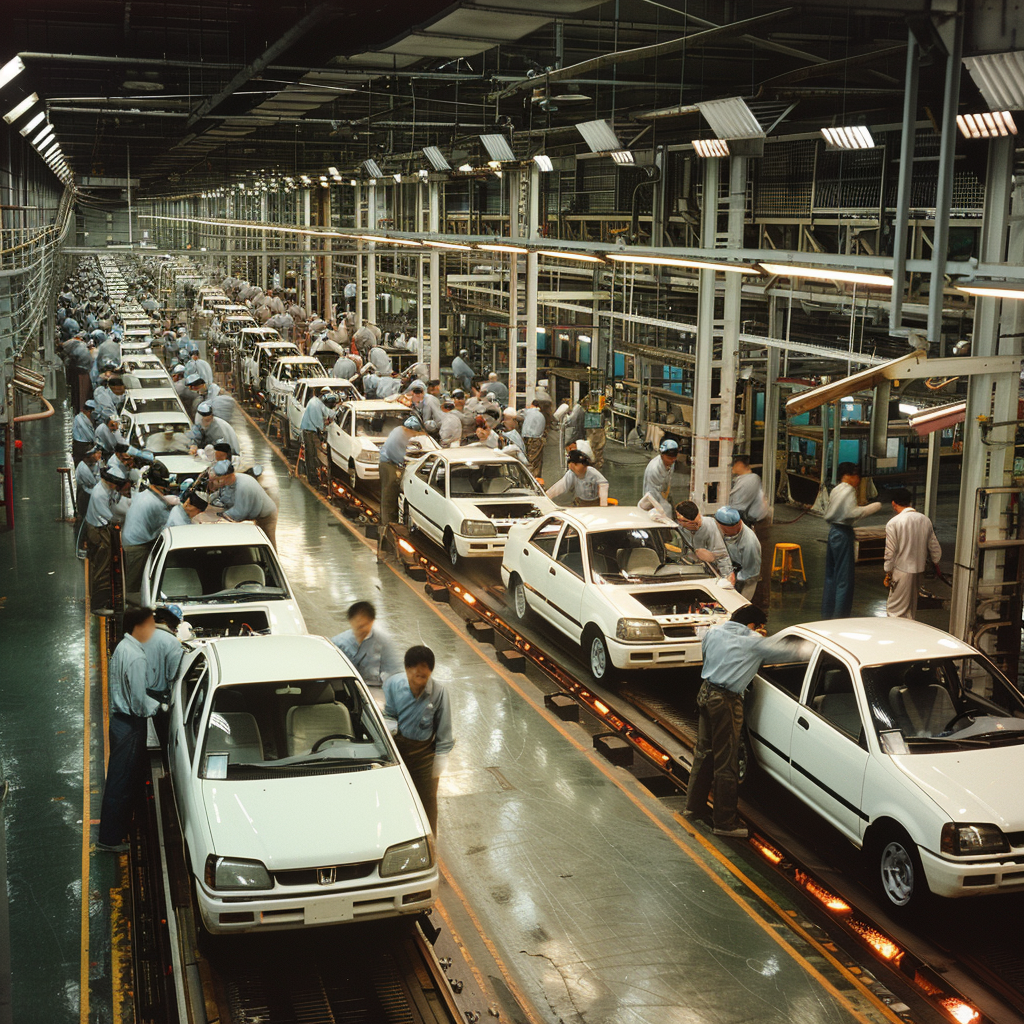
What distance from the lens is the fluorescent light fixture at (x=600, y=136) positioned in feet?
44.8

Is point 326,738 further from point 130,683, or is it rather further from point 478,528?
point 478,528

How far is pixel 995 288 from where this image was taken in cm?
729

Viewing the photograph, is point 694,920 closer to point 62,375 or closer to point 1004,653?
point 1004,653

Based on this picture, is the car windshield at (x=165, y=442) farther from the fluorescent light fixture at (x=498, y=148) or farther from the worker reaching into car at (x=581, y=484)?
the fluorescent light fixture at (x=498, y=148)

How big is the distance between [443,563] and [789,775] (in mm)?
7887


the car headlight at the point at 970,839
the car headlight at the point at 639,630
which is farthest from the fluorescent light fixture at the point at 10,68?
the car headlight at the point at 970,839

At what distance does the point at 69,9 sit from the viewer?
14586 mm

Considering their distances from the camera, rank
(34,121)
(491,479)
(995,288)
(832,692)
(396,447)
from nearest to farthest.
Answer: (995,288)
(832,692)
(491,479)
(396,447)
(34,121)

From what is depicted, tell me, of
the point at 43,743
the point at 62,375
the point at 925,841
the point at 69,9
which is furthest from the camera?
the point at 62,375

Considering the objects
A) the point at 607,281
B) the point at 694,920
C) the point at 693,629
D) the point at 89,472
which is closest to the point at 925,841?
the point at 694,920

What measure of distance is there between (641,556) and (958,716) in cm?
384

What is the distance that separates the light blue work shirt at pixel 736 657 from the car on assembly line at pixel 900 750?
18 centimetres

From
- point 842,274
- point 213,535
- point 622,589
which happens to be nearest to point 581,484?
point 622,589

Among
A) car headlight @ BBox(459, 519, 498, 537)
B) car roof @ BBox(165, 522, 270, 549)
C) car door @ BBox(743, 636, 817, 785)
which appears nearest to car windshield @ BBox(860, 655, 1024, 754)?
car door @ BBox(743, 636, 817, 785)
